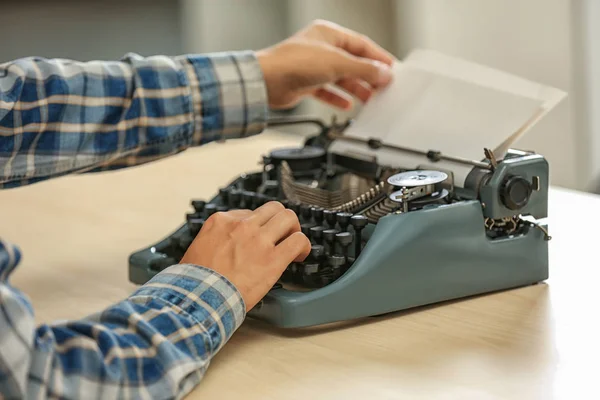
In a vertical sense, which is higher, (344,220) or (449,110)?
(449,110)

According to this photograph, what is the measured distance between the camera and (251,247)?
132 cm

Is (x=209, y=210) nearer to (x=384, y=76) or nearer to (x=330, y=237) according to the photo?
(x=330, y=237)

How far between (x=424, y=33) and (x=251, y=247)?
259cm

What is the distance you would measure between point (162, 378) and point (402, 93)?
89 cm

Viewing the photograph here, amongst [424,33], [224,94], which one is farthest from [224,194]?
[424,33]

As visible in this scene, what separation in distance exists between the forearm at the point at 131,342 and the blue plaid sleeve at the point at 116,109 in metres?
0.56

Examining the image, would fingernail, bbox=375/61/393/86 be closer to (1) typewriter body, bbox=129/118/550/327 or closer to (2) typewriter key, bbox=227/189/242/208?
(1) typewriter body, bbox=129/118/550/327

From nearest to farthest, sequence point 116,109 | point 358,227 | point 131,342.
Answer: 1. point 131,342
2. point 358,227
3. point 116,109

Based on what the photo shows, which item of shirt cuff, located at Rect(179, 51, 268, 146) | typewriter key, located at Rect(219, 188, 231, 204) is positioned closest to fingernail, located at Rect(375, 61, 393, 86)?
shirt cuff, located at Rect(179, 51, 268, 146)

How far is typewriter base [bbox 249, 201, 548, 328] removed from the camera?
1.34m

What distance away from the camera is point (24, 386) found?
3.26 feet

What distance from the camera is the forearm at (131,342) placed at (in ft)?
3.28

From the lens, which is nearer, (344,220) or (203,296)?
(203,296)

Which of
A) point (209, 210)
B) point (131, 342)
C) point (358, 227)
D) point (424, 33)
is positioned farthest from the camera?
point (424, 33)
